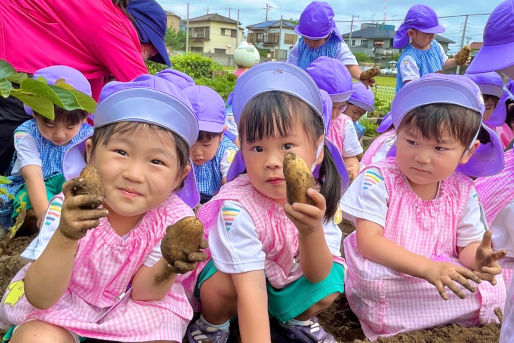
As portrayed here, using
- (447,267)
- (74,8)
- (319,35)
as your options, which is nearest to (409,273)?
(447,267)

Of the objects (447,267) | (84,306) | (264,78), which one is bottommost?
(84,306)

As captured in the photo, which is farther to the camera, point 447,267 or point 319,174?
point 319,174

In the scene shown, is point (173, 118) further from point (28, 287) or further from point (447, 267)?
point (447, 267)

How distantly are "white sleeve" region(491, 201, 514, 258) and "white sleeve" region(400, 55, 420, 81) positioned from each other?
3354 mm

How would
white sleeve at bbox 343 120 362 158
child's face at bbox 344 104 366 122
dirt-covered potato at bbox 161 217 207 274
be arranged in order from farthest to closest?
child's face at bbox 344 104 366 122, white sleeve at bbox 343 120 362 158, dirt-covered potato at bbox 161 217 207 274

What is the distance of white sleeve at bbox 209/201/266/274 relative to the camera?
174cm

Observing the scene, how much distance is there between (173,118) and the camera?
1.67 metres

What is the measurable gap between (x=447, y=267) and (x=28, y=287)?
1422 millimetres

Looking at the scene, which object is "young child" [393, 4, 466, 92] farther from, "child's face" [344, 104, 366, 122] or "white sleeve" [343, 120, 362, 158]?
"white sleeve" [343, 120, 362, 158]

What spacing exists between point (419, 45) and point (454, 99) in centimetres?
356

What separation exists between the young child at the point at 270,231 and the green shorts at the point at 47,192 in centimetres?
134

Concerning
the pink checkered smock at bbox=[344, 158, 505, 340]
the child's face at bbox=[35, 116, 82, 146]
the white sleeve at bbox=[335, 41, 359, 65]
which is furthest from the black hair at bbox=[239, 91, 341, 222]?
the white sleeve at bbox=[335, 41, 359, 65]

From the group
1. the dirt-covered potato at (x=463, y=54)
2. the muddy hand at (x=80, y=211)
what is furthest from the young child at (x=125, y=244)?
the dirt-covered potato at (x=463, y=54)

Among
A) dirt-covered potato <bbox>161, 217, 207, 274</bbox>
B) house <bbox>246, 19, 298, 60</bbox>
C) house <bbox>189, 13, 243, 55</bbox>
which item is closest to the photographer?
dirt-covered potato <bbox>161, 217, 207, 274</bbox>
